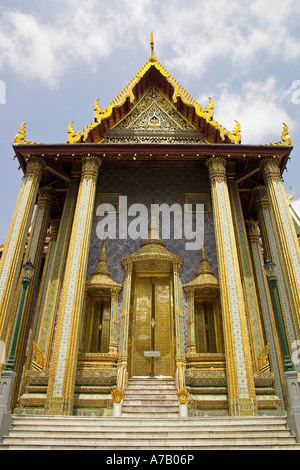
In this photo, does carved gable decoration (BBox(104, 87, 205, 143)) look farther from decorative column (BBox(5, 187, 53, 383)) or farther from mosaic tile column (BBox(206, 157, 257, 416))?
decorative column (BBox(5, 187, 53, 383))

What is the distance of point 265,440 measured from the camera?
6152 mm

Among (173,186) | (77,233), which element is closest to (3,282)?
(77,233)

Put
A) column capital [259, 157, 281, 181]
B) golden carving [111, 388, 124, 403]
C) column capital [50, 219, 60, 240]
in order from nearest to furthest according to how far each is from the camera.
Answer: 1. golden carving [111, 388, 124, 403]
2. column capital [259, 157, 281, 181]
3. column capital [50, 219, 60, 240]

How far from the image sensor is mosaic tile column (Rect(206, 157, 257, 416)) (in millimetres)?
8156

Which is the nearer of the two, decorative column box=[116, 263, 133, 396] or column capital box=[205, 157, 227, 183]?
decorative column box=[116, 263, 133, 396]

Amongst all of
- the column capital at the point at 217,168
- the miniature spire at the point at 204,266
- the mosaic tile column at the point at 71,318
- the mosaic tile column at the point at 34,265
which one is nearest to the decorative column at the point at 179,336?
the miniature spire at the point at 204,266

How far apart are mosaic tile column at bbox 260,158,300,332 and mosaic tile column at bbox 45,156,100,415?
16.9 feet

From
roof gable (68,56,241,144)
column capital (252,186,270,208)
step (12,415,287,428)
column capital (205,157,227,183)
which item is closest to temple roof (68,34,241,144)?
roof gable (68,56,241,144)

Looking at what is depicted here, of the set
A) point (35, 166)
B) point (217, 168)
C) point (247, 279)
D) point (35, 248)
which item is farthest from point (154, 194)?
point (35, 248)

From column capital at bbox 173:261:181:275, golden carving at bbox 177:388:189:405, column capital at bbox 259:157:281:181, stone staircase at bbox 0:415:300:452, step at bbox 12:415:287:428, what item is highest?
column capital at bbox 259:157:281:181

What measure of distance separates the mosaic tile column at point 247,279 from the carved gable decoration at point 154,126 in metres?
1.96

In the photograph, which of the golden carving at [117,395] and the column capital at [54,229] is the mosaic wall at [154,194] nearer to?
the column capital at [54,229]

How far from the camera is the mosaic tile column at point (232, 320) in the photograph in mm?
8156
